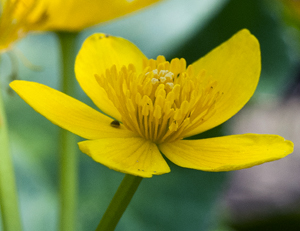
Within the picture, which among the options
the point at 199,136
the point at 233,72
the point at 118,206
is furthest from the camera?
the point at 199,136

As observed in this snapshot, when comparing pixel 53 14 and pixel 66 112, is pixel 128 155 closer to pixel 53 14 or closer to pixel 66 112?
pixel 66 112

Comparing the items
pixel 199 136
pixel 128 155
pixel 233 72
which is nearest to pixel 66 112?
pixel 128 155

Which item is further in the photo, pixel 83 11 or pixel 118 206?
pixel 83 11

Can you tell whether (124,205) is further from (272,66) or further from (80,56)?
(272,66)

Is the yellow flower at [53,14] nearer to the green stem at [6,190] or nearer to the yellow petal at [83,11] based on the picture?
the yellow petal at [83,11]

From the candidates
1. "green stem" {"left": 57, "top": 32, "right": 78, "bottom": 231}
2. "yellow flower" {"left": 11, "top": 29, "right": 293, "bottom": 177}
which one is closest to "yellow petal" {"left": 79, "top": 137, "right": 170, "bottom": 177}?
"yellow flower" {"left": 11, "top": 29, "right": 293, "bottom": 177}

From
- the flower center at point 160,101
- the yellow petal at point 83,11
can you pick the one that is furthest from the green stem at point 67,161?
the flower center at point 160,101
